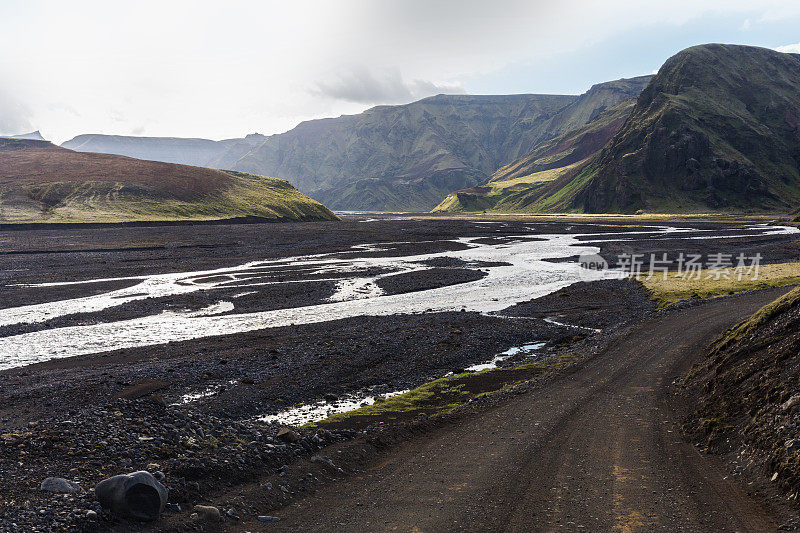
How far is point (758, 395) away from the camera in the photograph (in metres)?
18.6

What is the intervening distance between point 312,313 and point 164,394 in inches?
914

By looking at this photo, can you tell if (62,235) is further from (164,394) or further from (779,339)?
(779,339)

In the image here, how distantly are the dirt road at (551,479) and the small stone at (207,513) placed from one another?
181 centimetres

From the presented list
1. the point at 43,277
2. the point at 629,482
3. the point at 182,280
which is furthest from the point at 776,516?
the point at 43,277

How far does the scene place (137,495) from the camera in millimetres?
13250

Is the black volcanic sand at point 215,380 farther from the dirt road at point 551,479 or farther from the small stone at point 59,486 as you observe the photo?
the dirt road at point 551,479

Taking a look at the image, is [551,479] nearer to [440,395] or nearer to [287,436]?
[287,436]

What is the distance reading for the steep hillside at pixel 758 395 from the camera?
1516 cm

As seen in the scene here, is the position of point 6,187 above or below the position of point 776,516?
above

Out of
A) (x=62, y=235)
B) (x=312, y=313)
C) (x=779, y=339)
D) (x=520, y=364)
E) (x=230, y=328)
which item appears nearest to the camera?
(x=779, y=339)

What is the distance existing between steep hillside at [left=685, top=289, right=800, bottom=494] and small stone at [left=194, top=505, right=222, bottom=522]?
16.2m

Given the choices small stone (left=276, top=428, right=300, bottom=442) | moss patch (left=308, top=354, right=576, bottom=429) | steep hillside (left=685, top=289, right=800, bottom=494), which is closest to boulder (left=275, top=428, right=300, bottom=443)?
small stone (left=276, top=428, right=300, bottom=442)

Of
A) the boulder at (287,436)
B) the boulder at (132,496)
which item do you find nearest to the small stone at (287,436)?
the boulder at (287,436)

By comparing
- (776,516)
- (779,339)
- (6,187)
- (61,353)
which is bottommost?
(61,353)
